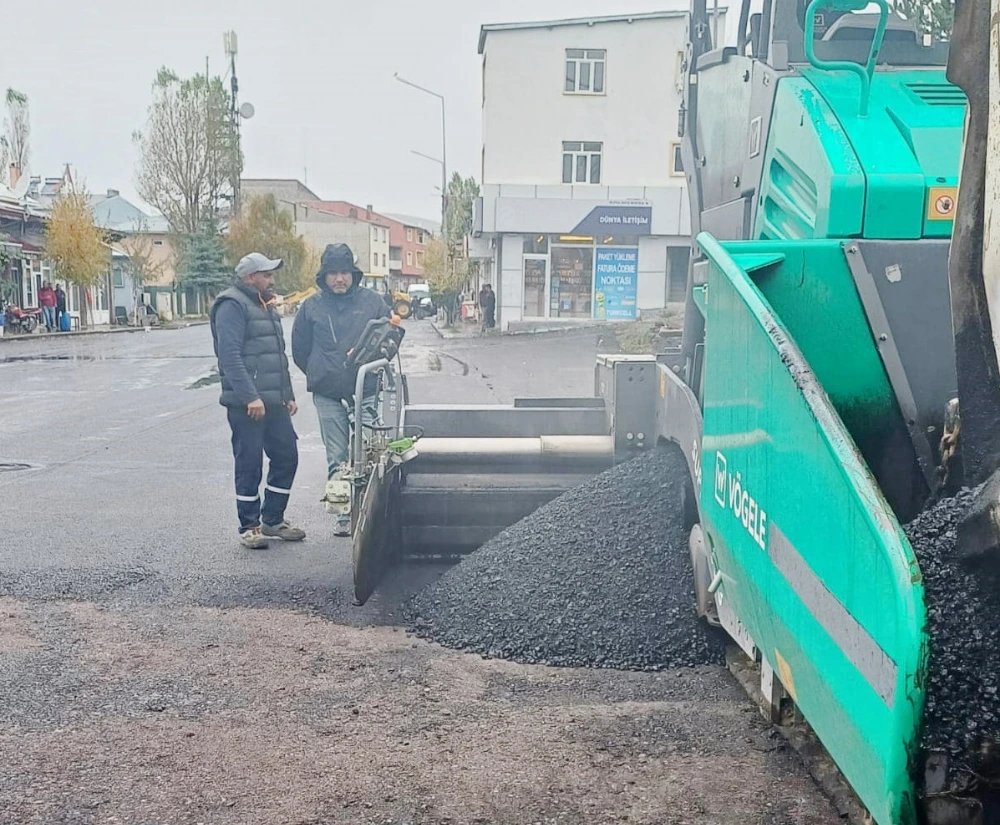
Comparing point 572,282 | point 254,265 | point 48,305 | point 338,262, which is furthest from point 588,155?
point 254,265

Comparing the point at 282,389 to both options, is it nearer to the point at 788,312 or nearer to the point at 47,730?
the point at 47,730

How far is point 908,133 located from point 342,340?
3.79m

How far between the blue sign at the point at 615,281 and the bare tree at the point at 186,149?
32094 millimetres

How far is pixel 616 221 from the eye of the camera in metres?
28.6

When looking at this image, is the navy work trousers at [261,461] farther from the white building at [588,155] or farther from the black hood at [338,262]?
the white building at [588,155]

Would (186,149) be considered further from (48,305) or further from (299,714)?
(299,714)

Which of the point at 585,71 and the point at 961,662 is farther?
the point at 585,71

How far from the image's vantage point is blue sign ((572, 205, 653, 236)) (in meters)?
28.6

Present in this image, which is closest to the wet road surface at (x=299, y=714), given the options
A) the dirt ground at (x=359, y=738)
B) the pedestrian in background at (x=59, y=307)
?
the dirt ground at (x=359, y=738)

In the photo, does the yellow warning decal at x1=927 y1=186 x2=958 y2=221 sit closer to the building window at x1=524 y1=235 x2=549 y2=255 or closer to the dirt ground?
the dirt ground

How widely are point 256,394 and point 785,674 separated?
4255mm

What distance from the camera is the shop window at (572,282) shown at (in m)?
29.5

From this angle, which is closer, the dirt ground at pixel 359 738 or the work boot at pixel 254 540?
the dirt ground at pixel 359 738

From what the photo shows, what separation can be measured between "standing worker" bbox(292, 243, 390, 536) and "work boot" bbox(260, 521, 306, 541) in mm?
445
